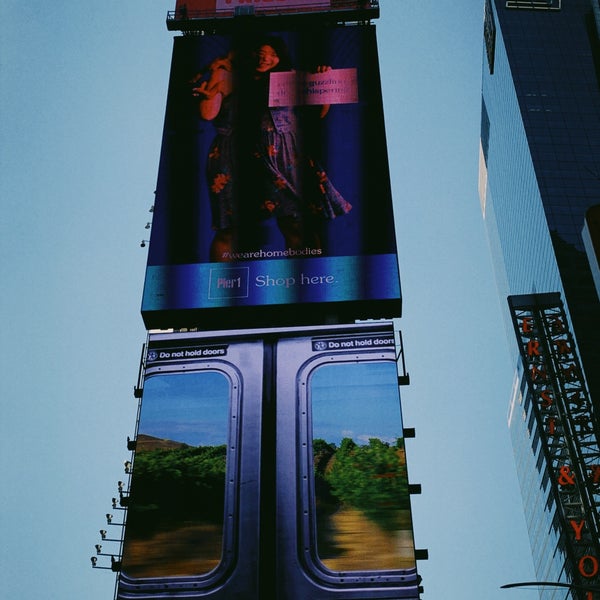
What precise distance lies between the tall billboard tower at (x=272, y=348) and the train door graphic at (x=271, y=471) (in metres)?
0.04

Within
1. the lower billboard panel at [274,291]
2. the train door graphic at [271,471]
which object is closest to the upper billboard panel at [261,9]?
the lower billboard panel at [274,291]

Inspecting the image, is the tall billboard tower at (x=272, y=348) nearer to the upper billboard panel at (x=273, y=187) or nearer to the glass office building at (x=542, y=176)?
the upper billboard panel at (x=273, y=187)

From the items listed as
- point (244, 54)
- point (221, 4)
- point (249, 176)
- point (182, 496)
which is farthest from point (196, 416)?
point (221, 4)

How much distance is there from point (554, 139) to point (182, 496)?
68434 millimetres

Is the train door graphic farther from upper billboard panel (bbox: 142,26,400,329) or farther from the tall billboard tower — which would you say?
upper billboard panel (bbox: 142,26,400,329)

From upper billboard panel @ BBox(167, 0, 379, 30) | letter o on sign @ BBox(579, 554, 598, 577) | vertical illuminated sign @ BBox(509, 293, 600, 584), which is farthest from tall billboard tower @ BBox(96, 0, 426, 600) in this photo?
letter o on sign @ BBox(579, 554, 598, 577)

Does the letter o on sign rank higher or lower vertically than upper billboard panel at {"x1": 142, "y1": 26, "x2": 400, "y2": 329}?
lower

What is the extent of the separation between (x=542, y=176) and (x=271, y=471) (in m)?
62.7

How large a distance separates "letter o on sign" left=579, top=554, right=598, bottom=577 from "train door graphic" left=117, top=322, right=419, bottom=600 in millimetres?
24703

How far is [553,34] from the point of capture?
88.3 meters

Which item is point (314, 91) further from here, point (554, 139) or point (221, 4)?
point (554, 139)

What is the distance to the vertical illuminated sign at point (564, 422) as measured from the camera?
1596 inches

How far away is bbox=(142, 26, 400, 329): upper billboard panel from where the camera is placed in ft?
74.1

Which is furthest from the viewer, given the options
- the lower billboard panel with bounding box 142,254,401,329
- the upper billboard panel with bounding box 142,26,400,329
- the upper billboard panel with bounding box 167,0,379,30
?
the upper billboard panel with bounding box 167,0,379,30
